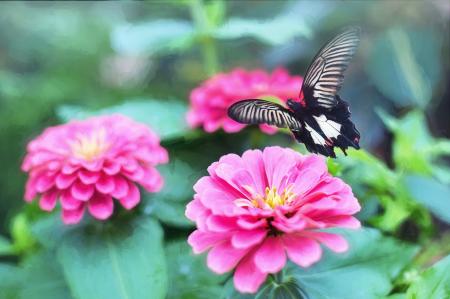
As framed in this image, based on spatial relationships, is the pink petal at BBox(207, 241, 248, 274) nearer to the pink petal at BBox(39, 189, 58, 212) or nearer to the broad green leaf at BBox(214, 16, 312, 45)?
the pink petal at BBox(39, 189, 58, 212)

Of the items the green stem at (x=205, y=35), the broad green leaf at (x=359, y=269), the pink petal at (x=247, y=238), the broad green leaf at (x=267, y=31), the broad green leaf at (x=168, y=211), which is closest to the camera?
the pink petal at (x=247, y=238)

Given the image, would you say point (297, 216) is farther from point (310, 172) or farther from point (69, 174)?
point (69, 174)

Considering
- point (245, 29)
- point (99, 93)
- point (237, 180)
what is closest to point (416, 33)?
point (245, 29)

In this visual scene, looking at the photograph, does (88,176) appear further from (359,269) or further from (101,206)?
(359,269)

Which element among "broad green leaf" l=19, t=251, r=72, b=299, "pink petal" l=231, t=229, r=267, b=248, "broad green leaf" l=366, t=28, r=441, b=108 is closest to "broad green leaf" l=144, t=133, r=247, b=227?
"broad green leaf" l=19, t=251, r=72, b=299

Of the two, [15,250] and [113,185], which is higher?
[113,185]

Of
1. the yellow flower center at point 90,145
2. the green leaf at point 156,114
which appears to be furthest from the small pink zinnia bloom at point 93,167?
the green leaf at point 156,114

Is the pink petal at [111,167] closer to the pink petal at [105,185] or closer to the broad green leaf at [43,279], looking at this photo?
the pink petal at [105,185]
